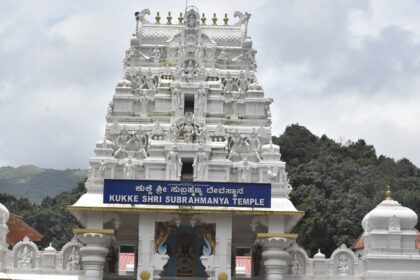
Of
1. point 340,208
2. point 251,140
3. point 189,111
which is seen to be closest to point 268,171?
point 251,140

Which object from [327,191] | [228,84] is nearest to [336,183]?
[327,191]

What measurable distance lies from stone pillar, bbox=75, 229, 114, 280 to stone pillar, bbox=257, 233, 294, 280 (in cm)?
626

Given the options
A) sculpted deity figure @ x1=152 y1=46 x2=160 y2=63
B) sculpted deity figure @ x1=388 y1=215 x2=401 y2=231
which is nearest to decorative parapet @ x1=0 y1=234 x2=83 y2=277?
sculpted deity figure @ x1=152 y1=46 x2=160 y2=63

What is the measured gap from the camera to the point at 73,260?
37.5 meters

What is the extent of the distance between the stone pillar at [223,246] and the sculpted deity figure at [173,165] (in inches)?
100

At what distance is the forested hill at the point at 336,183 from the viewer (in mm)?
64562

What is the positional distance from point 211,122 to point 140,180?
505cm

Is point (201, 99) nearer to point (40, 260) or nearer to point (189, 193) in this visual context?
point (189, 193)

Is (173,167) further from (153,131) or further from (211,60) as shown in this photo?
(211,60)

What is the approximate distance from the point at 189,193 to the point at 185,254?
4212 mm

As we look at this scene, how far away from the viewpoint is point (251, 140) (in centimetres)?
3831

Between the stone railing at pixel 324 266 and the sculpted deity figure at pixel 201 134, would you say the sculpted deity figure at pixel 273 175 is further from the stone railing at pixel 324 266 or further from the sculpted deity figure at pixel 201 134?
the sculpted deity figure at pixel 201 134

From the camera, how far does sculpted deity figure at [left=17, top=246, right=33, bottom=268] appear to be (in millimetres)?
37094

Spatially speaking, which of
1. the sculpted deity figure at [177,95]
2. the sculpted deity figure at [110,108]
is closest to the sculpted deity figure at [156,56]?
the sculpted deity figure at [177,95]
